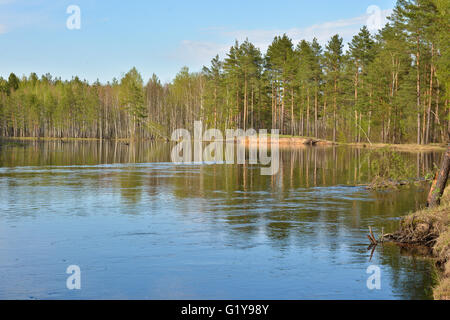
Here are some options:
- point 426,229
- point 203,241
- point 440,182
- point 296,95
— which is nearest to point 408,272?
point 426,229

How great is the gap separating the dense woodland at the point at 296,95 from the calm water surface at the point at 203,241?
75.2 feet

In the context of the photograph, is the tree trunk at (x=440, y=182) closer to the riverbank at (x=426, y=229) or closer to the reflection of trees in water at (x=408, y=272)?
the riverbank at (x=426, y=229)

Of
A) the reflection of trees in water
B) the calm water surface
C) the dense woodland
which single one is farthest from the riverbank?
the dense woodland

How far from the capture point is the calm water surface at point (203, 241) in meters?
11.1

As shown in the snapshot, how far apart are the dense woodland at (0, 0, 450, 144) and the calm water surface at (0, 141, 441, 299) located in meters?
22.9

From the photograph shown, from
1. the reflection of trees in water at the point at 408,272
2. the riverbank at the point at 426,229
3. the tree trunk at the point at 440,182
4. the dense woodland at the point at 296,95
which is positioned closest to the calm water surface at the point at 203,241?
the reflection of trees in water at the point at 408,272

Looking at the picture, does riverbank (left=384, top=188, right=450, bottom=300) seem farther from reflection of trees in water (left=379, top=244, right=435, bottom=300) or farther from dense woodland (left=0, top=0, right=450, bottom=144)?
dense woodland (left=0, top=0, right=450, bottom=144)

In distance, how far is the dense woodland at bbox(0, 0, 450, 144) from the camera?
230 feet

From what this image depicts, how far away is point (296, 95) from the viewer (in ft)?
343

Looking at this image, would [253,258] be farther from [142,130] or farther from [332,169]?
[142,130]
